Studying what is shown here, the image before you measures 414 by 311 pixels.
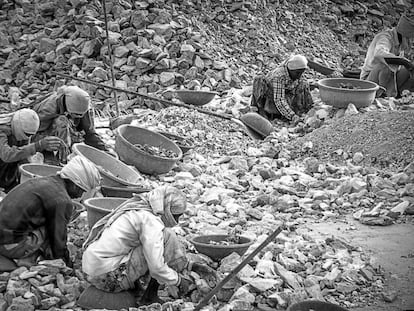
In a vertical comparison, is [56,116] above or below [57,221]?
below

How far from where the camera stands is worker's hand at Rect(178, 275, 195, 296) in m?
3.95

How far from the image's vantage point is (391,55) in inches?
344

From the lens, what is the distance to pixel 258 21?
12.9 m

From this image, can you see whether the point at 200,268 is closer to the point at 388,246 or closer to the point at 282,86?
the point at 388,246

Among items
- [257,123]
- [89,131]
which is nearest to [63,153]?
[89,131]

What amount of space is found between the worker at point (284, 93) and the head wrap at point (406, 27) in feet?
4.72

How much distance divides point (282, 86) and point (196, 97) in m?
1.30

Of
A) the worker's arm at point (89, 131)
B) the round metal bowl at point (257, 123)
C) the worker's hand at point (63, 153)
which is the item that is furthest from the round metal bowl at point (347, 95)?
the worker's hand at point (63, 153)

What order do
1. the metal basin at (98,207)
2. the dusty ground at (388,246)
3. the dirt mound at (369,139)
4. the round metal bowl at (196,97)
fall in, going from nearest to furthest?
the dusty ground at (388,246), the metal basin at (98,207), the dirt mound at (369,139), the round metal bowl at (196,97)

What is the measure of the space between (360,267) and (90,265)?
179 centimetres

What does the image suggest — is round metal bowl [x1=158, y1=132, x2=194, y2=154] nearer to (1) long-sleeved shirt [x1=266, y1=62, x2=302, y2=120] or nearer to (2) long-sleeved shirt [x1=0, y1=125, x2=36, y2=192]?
(1) long-sleeved shirt [x1=266, y1=62, x2=302, y2=120]

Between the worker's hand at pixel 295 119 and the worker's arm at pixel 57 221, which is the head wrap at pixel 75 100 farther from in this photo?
the worker's hand at pixel 295 119

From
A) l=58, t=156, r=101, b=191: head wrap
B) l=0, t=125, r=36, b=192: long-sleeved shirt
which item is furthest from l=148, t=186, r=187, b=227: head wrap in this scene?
l=0, t=125, r=36, b=192: long-sleeved shirt

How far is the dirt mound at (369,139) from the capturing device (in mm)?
6875
